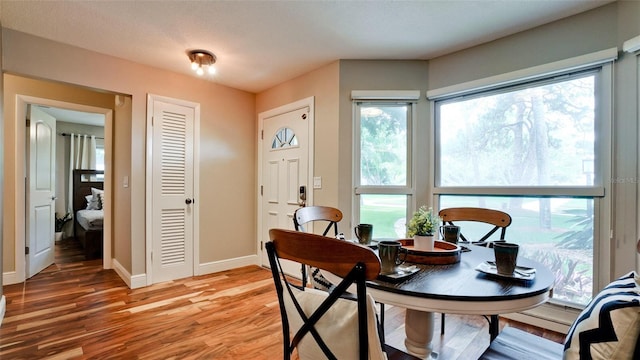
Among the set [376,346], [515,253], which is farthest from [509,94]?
[376,346]

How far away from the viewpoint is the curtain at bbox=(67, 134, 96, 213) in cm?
561

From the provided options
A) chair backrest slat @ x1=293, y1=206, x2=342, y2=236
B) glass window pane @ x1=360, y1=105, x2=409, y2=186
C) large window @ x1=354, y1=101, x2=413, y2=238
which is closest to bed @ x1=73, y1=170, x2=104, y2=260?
chair backrest slat @ x1=293, y1=206, x2=342, y2=236

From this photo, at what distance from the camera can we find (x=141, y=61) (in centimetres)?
291

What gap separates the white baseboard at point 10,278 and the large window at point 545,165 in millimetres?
4542

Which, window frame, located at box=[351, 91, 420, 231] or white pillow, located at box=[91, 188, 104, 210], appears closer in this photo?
window frame, located at box=[351, 91, 420, 231]

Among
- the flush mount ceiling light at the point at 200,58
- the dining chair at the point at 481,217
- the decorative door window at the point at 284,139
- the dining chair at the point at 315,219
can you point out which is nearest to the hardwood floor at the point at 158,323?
the dining chair at the point at 315,219

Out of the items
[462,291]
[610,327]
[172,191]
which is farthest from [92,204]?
[610,327]

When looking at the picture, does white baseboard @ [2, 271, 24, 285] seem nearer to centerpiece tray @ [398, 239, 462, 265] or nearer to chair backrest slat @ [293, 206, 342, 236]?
chair backrest slat @ [293, 206, 342, 236]

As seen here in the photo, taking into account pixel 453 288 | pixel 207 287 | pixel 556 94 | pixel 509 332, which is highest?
pixel 556 94

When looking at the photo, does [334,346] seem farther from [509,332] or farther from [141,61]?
[141,61]

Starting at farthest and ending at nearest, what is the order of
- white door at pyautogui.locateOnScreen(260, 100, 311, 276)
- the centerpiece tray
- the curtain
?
the curtain < white door at pyautogui.locateOnScreen(260, 100, 311, 276) < the centerpiece tray

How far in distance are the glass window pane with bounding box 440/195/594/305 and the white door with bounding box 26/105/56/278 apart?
→ 193 inches

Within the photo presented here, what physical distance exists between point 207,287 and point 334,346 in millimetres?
2511

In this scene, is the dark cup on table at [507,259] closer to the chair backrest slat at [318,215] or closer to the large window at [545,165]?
the chair backrest slat at [318,215]
